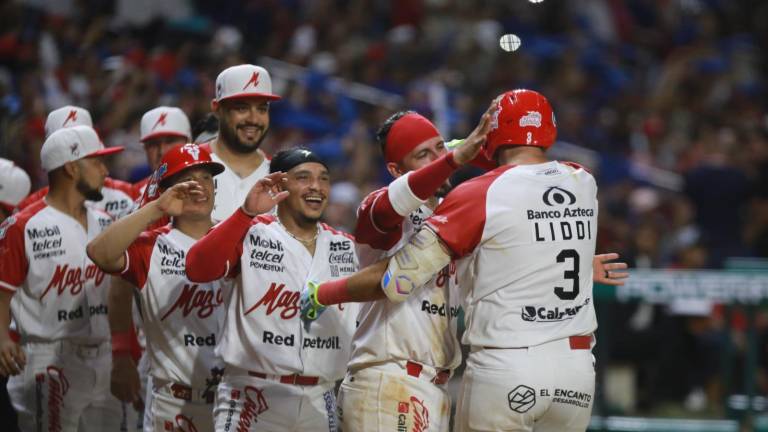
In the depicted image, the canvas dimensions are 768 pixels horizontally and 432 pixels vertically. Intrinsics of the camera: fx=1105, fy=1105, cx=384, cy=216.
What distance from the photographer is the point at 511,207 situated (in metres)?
4.73

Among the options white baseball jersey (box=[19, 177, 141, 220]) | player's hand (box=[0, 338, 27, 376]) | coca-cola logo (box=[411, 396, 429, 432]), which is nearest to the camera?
coca-cola logo (box=[411, 396, 429, 432])

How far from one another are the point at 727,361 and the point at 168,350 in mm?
4318

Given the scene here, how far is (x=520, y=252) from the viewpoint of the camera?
A: 473cm

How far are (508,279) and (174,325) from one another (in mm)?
1977

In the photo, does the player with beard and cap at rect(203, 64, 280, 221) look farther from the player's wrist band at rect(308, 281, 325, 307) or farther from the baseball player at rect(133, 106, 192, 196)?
the player's wrist band at rect(308, 281, 325, 307)

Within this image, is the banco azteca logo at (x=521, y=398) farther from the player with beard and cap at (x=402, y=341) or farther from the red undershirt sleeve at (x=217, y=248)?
the red undershirt sleeve at (x=217, y=248)

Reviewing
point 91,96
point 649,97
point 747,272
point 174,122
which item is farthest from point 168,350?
point 649,97

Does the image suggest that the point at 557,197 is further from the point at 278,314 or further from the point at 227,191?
the point at 227,191

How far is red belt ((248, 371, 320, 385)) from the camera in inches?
Result: 213

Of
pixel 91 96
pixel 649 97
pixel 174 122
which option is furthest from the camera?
pixel 649 97

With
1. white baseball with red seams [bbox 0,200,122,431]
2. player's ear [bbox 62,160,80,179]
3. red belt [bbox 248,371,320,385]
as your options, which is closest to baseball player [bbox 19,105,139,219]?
player's ear [bbox 62,160,80,179]

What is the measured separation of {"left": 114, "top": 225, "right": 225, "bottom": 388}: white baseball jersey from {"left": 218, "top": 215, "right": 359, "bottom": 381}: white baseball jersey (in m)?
0.41

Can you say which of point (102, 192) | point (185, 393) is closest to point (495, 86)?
point (102, 192)

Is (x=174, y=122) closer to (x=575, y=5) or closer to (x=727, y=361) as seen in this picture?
(x=727, y=361)
